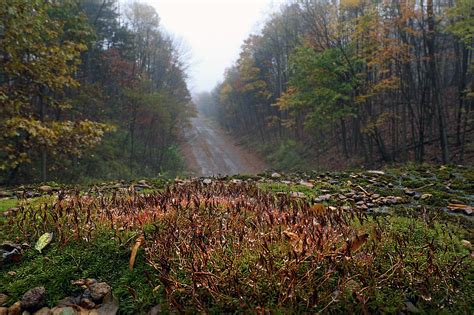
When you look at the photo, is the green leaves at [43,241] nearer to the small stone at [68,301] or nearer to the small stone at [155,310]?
the small stone at [68,301]

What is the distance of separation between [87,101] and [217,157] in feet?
48.2

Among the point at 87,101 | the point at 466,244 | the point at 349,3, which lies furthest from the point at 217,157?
the point at 466,244

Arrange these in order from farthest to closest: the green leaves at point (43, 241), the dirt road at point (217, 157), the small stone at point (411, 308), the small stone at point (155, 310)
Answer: the dirt road at point (217, 157)
the green leaves at point (43, 241)
the small stone at point (155, 310)
the small stone at point (411, 308)

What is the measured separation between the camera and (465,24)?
31.1 ft

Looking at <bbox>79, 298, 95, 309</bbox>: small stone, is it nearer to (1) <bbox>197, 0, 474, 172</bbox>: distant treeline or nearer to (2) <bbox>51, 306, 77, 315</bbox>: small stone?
(2) <bbox>51, 306, 77, 315</bbox>: small stone

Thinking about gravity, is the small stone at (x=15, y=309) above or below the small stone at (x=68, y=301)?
above

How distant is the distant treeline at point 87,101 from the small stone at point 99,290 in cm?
367

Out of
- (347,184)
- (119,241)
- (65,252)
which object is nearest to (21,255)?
(65,252)

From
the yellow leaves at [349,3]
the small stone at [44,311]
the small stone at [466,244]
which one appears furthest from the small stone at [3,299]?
the yellow leaves at [349,3]

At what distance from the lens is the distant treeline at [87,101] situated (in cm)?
549

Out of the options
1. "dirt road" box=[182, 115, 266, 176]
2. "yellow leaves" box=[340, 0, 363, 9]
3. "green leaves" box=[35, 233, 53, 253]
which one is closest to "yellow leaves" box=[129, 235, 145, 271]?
"green leaves" box=[35, 233, 53, 253]

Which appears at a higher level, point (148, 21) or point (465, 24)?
point (148, 21)

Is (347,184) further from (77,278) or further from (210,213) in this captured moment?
(77,278)

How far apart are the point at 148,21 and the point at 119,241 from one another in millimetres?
29393
